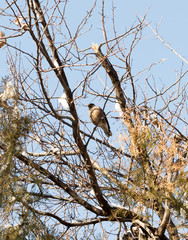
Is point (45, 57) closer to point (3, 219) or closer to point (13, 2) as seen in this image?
point (13, 2)

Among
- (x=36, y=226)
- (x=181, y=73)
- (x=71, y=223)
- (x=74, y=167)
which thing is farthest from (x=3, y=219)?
(x=181, y=73)

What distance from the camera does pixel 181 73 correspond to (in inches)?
194

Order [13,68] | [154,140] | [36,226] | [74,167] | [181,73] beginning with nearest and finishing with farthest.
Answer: [154,140], [36,226], [13,68], [74,167], [181,73]

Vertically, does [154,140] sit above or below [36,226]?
above

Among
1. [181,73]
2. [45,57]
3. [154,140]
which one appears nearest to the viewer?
[154,140]

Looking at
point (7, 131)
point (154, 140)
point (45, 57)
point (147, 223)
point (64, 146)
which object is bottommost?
point (147, 223)

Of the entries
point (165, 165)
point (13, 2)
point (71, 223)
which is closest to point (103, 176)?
point (71, 223)

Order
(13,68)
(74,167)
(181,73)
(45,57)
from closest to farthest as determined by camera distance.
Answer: (45,57), (13,68), (74,167), (181,73)

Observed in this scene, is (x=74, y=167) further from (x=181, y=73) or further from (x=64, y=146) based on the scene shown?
(x=181, y=73)

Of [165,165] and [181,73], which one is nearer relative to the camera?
[165,165]

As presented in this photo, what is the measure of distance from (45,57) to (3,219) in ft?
5.14

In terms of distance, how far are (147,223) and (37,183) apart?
1.34 metres

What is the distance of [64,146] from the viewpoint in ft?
15.4

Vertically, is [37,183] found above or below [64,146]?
below
